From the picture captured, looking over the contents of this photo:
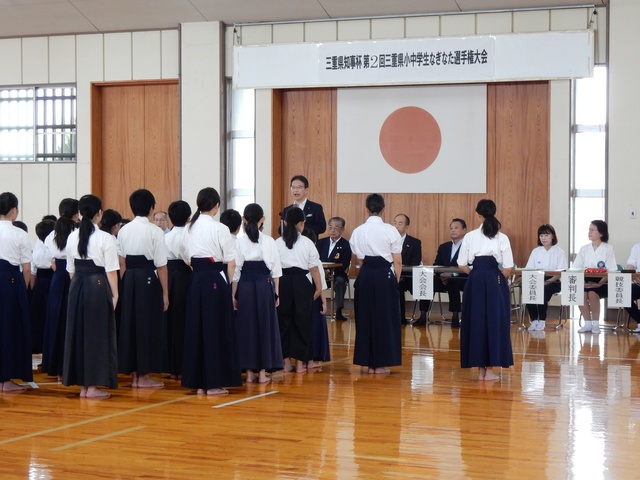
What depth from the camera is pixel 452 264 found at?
1124 cm

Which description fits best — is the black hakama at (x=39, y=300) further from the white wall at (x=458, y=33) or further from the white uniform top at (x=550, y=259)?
the white uniform top at (x=550, y=259)

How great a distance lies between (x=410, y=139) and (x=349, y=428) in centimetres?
701

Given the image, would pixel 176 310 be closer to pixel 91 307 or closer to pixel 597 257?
pixel 91 307

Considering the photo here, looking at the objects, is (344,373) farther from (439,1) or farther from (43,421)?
(439,1)

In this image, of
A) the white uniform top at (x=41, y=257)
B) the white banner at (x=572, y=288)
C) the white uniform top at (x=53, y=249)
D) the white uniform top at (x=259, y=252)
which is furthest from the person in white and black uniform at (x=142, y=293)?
the white banner at (x=572, y=288)

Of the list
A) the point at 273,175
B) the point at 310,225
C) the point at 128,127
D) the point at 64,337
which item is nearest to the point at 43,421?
the point at 64,337

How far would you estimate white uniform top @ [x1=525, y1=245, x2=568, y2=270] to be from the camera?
1085 cm

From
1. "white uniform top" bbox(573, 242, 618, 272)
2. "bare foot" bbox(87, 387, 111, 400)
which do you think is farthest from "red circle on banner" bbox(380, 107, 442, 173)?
"bare foot" bbox(87, 387, 111, 400)

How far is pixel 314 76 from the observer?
1197 centimetres

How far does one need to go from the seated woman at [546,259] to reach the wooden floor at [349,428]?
2.89m

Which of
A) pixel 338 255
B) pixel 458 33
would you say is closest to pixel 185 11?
pixel 458 33

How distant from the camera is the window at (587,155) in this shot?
11.4 metres

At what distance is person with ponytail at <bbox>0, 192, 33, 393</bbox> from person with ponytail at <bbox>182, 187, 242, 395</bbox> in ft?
3.97

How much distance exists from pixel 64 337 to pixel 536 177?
665 centimetres
